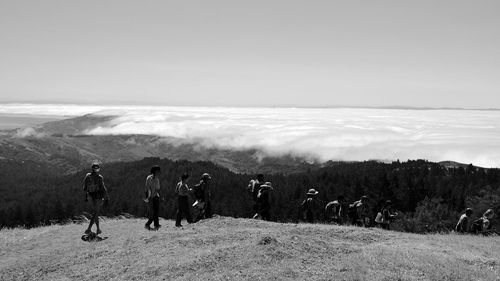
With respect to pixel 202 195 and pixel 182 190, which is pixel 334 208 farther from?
pixel 182 190

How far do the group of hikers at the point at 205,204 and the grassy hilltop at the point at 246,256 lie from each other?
5.24 feet

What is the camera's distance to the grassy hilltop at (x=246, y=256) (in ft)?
39.9

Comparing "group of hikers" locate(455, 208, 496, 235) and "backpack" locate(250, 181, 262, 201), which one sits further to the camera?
"backpack" locate(250, 181, 262, 201)

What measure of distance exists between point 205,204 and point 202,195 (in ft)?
2.08

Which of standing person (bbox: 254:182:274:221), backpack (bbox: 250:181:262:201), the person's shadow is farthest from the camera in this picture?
backpack (bbox: 250:181:262:201)

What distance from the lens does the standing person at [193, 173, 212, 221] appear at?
22.1 meters

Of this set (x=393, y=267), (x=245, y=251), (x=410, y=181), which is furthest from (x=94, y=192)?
(x=410, y=181)

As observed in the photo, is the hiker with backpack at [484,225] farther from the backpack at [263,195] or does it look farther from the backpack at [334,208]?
the backpack at [263,195]

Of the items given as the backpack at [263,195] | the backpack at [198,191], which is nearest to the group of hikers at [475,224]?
the backpack at [263,195]

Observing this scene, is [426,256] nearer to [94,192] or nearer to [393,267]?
[393,267]

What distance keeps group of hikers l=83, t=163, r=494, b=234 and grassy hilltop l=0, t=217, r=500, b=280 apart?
5.24 ft

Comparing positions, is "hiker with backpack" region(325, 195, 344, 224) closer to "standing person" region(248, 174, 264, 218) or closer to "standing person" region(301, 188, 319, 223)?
"standing person" region(301, 188, 319, 223)

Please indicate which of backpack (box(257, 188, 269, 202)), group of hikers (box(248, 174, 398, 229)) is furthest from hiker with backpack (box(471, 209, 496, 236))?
backpack (box(257, 188, 269, 202))

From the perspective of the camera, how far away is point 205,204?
22672mm
